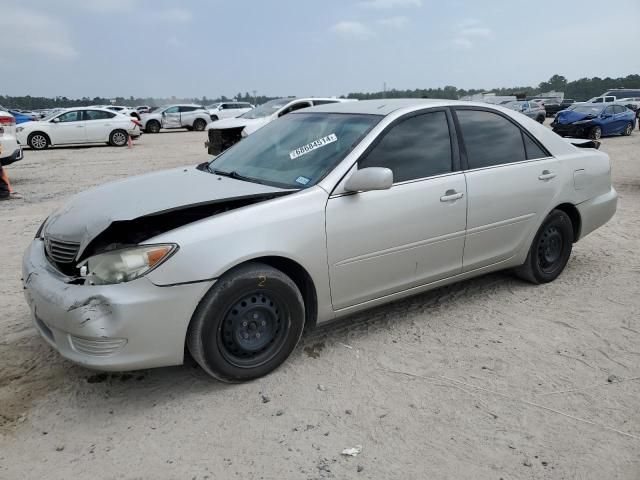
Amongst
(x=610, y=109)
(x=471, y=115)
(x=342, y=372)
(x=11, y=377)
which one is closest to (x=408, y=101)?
(x=471, y=115)

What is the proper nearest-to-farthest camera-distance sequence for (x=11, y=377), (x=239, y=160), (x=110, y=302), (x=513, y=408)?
(x=110, y=302) < (x=513, y=408) < (x=11, y=377) < (x=239, y=160)

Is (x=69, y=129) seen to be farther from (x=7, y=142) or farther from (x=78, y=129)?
(x=7, y=142)

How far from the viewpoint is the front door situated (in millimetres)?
3324

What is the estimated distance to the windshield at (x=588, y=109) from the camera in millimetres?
20438

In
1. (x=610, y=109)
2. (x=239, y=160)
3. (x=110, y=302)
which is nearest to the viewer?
(x=110, y=302)

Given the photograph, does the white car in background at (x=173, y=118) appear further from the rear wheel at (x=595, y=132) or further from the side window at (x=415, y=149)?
the side window at (x=415, y=149)

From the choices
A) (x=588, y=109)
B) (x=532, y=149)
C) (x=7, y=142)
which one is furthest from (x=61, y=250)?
(x=588, y=109)

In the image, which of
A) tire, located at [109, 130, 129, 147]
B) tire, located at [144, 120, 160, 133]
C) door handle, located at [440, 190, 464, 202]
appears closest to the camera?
door handle, located at [440, 190, 464, 202]

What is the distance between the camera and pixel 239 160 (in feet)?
13.3

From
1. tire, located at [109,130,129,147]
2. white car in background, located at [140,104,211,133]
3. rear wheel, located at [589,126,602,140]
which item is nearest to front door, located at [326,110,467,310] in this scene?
tire, located at [109,130,129,147]

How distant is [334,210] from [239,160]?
1.14 m

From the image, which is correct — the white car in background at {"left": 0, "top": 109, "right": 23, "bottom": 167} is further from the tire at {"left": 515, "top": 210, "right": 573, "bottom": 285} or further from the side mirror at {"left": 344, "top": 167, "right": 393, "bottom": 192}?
the tire at {"left": 515, "top": 210, "right": 573, "bottom": 285}

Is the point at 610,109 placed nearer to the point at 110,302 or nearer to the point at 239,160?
the point at 239,160

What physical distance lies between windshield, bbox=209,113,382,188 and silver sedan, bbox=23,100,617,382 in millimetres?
15
